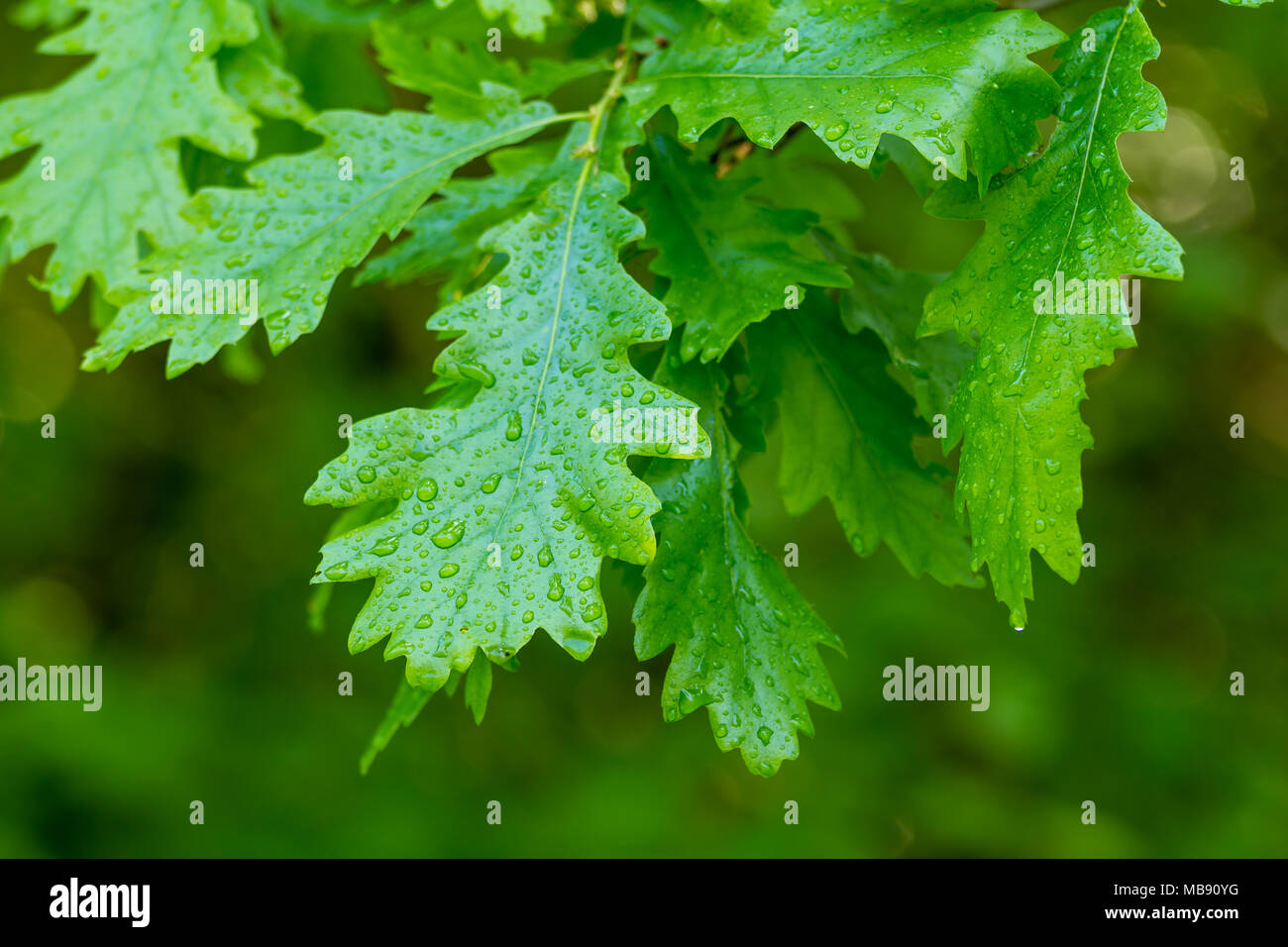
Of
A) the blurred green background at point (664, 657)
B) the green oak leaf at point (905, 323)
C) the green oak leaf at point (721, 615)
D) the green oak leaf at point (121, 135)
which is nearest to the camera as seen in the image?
the green oak leaf at point (721, 615)

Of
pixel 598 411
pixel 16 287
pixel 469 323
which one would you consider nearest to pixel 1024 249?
pixel 598 411

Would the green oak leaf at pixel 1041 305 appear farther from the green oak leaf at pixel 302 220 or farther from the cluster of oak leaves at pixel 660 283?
the green oak leaf at pixel 302 220

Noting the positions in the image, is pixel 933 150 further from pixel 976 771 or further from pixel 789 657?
pixel 976 771

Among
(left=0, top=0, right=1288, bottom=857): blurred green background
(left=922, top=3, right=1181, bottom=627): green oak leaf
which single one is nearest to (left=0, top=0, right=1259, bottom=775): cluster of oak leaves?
(left=922, top=3, right=1181, bottom=627): green oak leaf

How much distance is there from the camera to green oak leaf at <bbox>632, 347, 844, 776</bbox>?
3.86ft

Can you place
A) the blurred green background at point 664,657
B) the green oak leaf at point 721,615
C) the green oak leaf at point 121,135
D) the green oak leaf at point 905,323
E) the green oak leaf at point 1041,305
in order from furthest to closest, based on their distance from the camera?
the blurred green background at point 664,657 < the green oak leaf at point 121,135 < the green oak leaf at point 905,323 < the green oak leaf at point 721,615 < the green oak leaf at point 1041,305

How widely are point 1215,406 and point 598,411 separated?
183 inches

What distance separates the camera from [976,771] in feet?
14.0

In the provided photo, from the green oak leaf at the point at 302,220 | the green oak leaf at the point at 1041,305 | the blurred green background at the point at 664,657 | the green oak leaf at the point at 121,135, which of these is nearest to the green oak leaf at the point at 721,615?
the green oak leaf at the point at 1041,305

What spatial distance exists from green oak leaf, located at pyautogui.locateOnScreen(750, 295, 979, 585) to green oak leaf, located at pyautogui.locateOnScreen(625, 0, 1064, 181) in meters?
0.28

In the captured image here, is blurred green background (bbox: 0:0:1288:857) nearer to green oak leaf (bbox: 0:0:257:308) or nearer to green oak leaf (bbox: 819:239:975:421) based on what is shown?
green oak leaf (bbox: 819:239:975:421)

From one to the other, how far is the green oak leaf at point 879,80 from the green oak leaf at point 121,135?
666 mm

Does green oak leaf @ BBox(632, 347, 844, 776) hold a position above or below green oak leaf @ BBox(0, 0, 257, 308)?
below

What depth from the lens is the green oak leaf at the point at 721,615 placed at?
3.86 ft
